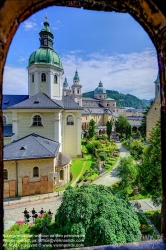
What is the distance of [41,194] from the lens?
13.6 metres

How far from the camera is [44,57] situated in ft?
72.5

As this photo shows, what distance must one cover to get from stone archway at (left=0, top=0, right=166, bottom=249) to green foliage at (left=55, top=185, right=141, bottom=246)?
201 inches

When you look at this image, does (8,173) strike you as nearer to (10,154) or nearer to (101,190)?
(10,154)

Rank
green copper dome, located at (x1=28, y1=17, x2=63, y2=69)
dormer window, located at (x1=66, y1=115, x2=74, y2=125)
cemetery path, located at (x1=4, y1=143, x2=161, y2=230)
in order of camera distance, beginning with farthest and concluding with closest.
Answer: dormer window, located at (x1=66, y1=115, x2=74, y2=125), green copper dome, located at (x1=28, y1=17, x2=63, y2=69), cemetery path, located at (x1=4, y1=143, x2=161, y2=230)

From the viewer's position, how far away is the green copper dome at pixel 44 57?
22047mm

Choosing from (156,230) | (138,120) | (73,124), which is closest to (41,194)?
(156,230)

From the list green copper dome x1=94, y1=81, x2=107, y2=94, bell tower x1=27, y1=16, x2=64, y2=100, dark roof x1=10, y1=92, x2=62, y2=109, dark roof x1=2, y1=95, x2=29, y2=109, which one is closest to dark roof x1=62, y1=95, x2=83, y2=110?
bell tower x1=27, y1=16, x2=64, y2=100

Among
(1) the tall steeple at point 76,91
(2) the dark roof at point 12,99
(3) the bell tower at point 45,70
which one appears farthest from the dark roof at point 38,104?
(1) the tall steeple at point 76,91

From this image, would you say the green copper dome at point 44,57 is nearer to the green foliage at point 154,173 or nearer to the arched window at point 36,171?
the arched window at point 36,171

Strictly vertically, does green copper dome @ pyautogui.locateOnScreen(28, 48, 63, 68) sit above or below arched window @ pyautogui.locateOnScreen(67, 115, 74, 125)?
above

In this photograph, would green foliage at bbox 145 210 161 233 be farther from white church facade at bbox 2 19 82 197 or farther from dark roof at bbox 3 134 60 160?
dark roof at bbox 3 134 60 160

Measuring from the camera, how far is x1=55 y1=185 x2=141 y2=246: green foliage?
5.93 m

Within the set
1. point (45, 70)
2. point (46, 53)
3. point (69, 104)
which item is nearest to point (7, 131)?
point (69, 104)

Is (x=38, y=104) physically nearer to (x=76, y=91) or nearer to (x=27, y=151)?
(x=27, y=151)
